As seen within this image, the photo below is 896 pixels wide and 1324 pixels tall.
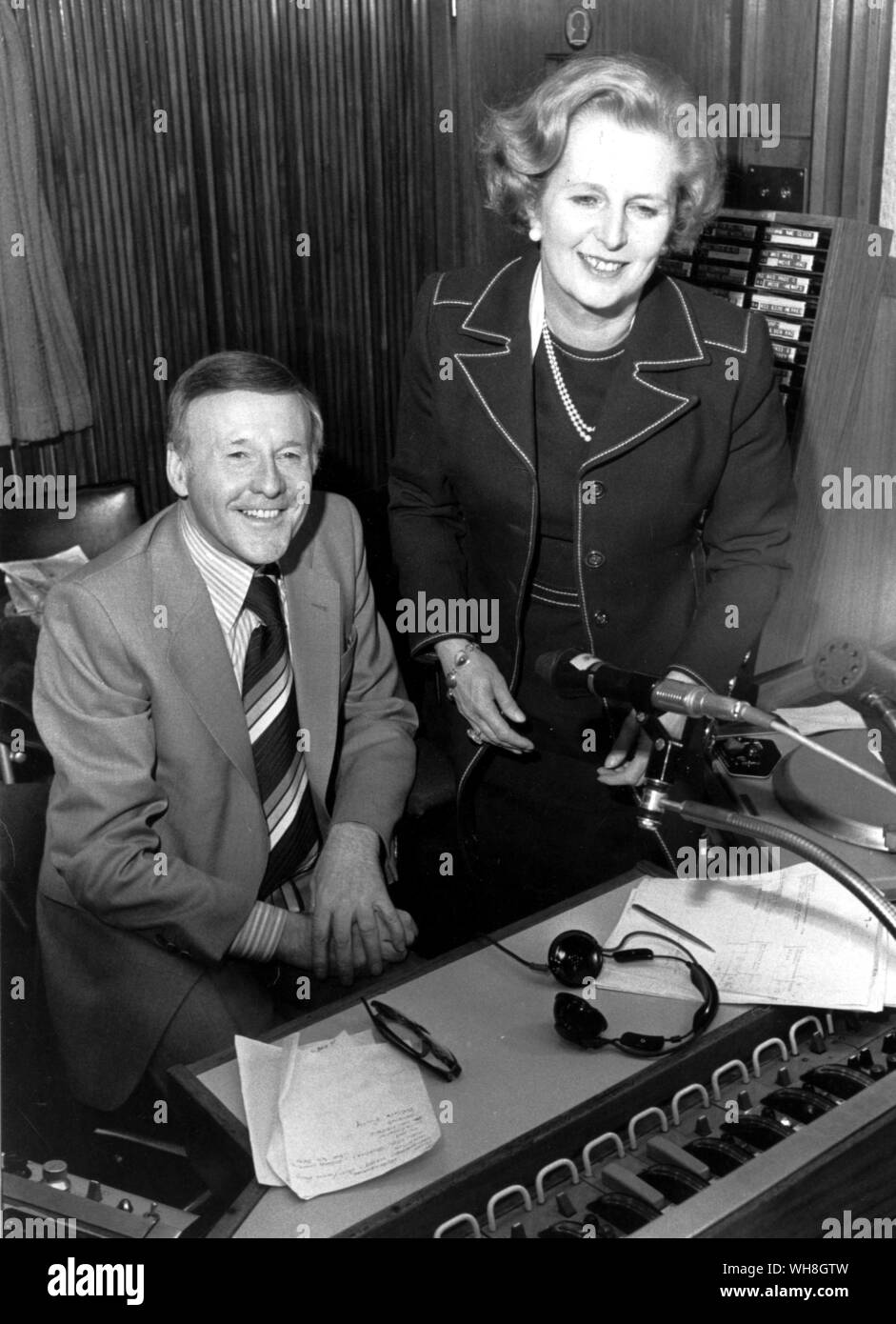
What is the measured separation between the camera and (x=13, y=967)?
192cm

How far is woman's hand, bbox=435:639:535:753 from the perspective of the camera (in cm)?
190

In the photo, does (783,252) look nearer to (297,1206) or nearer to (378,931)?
(378,931)

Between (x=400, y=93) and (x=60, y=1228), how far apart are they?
1640 mm

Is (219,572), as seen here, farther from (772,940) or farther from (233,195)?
(772,940)

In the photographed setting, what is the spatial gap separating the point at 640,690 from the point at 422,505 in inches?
27.3

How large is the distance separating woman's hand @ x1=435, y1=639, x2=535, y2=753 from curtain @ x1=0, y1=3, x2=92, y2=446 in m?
0.60

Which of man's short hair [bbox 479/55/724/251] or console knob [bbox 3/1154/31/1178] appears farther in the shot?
man's short hair [bbox 479/55/724/251]

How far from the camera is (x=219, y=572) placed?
1734mm

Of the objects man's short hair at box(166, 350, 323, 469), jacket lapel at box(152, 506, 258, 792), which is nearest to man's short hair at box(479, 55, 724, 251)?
man's short hair at box(166, 350, 323, 469)

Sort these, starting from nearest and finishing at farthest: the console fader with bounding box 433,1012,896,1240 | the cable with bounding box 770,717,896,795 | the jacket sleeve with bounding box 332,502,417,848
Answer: the console fader with bounding box 433,1012,896,1240
the cable with bounding box 770,717,896,795
the jacket sleeve with bounding box 332,502,417,848

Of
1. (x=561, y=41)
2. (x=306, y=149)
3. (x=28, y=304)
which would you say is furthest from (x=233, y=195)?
(x=561, y=41)

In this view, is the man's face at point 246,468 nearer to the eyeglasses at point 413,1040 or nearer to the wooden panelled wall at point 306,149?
the wooden panelled wall at point 306,149
